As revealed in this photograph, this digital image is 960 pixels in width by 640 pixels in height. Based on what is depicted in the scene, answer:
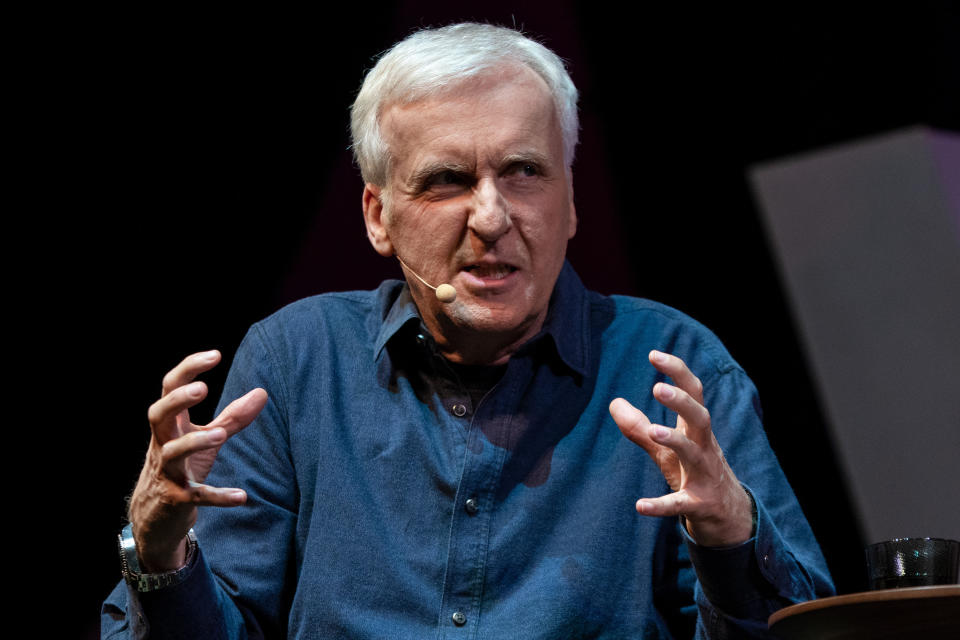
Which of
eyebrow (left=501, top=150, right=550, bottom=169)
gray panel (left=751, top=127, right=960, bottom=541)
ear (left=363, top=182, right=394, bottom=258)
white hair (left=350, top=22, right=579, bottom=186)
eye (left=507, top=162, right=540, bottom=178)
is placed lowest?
gray panel (left=751, top=127, right=960, bottom=541)

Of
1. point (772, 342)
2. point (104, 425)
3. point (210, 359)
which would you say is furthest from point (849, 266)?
point (210, 359)

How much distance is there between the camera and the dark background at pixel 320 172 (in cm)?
278

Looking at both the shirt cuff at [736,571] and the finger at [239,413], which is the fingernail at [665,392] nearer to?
the shirt cuff at [736,571]

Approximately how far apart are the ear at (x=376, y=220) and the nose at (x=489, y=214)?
0.28m

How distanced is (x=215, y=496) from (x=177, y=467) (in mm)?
66

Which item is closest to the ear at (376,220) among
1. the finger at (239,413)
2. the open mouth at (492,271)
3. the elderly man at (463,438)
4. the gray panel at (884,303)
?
the elderly man at (463,438)

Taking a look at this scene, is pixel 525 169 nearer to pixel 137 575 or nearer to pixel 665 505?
pixel 665 505

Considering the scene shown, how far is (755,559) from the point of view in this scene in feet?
4.94

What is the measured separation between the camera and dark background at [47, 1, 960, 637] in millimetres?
2781

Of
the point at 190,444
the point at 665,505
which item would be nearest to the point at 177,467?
the point at 190,444

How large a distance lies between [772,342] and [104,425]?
2058 millimetres

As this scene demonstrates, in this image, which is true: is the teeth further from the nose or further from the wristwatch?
the wristwatch

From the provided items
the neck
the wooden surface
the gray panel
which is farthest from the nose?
the gray panel

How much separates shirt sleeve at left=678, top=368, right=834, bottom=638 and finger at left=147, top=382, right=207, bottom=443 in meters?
0.72
